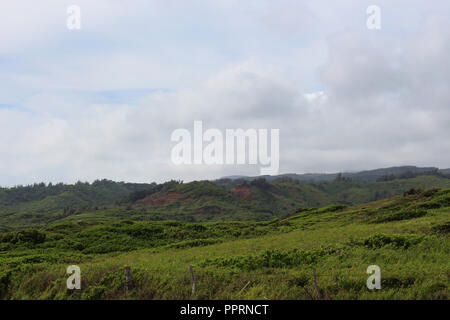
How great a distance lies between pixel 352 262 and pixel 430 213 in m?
24.1

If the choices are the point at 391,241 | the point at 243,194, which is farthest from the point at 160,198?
the point at 391,241

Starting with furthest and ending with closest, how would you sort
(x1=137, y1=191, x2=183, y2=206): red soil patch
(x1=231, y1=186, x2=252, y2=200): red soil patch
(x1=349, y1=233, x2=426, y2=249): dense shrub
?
1. (x1=231, y1=186, x2=252, y2=200): red soil patch
2. (x1=137, y1=191, x2=183, y2=206): red soil patch
3. (x1=349, y1=233, x2=426, y2=249): dense shrub

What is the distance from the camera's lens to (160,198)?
18638cm

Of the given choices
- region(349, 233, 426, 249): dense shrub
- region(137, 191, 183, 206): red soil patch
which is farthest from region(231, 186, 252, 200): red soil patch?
region(349, 233, 426, 249): dense shrub

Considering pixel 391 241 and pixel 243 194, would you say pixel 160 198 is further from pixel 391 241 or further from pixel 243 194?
pixel 391 241

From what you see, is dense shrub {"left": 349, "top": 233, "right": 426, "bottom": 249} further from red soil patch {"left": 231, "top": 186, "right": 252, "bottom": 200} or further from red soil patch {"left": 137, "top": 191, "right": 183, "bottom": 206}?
red soil patch {"left": 231, "top": 186, "right": 252, "bottom": 200}

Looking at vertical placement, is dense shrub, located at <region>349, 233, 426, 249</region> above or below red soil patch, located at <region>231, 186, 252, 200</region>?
above

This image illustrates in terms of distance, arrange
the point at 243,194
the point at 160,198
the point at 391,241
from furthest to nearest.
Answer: the point at 243,194 < the point at 160,198 < the point at 391,241

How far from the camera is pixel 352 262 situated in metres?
16.6

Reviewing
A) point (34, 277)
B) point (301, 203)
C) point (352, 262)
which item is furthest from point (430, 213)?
point (301, 203)

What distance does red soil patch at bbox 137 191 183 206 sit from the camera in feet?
592

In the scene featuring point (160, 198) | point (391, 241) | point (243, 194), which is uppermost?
point (391, 241)

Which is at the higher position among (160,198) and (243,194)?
(243,194)
